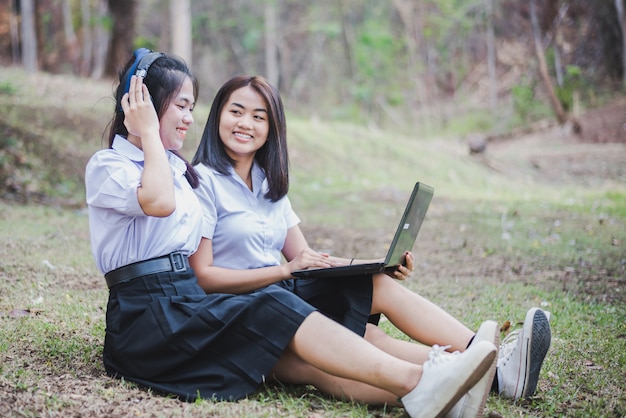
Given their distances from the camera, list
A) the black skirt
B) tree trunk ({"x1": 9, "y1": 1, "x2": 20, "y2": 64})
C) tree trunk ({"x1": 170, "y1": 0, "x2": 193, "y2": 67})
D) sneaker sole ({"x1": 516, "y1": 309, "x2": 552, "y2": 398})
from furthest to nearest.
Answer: tree trunk ({"x1": 9, "y1": 1, "x2": 20, "y2": 64}) < tree trunk ({"x1": 170, "y1": 0, "x2": 193, "y2": 67}) < sneaker sole ({"x1": 516, "y1": 309, "x2": 552, "y2": 398}) < the black skirt

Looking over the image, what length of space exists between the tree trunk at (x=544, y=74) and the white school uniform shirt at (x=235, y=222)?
14.8 meters

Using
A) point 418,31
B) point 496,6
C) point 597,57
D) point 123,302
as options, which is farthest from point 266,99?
point 418,31

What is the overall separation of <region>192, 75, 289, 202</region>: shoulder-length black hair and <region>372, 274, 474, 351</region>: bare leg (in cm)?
66

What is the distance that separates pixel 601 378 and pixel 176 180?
1.99 m

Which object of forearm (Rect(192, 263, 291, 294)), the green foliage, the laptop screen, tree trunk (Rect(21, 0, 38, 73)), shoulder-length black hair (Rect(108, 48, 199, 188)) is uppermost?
tree trunk (Rect(21, 0, 38, 73))

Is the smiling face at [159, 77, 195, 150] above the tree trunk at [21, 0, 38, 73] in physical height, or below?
below

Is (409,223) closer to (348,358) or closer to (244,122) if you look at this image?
(348,358)

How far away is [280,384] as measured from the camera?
2740 mm

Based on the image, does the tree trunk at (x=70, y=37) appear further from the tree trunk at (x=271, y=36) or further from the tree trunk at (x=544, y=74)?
the tree trunk at (x=544, y=74)

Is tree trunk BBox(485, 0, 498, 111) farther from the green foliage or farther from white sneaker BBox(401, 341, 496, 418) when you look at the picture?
white sneaker BBox(401, 341, 496, 418)

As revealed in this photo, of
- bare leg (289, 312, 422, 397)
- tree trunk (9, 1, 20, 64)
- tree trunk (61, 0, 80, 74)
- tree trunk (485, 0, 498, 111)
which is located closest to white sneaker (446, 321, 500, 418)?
bare leg (289, 312, 422, 397)

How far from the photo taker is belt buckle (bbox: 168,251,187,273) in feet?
8.73

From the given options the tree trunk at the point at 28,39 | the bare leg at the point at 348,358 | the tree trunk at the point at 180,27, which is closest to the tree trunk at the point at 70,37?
the tree trunk at the point at 28,39

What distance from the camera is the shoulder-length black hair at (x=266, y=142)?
309 centimetres
